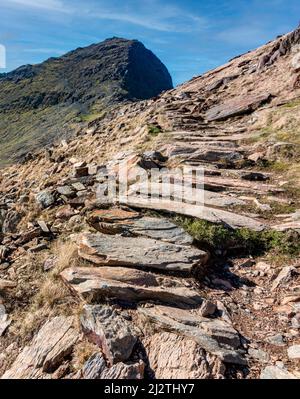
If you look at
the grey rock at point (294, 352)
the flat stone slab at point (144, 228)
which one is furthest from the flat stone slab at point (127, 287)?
the grey rock at point (294, 352)

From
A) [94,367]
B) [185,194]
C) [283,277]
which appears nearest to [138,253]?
[94,367]

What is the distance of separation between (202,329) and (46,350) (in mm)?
2819

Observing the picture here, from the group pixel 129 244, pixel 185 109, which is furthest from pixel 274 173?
pixel 185 109

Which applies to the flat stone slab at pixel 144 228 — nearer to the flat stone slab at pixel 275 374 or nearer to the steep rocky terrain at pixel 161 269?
the steep rocky terrain at pixel 161 269

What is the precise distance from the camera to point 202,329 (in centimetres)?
691

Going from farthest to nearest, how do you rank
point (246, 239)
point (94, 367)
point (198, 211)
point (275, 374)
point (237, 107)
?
point (237, 107), point (198, 211), point (246, 239), point (94, 367), point (275, 374)

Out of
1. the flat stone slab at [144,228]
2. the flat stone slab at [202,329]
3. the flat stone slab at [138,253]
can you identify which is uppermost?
the flat stone slab at [144,228]

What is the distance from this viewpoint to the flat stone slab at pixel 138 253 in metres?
8.49

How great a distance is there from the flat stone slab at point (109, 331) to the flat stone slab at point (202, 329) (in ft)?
1.81

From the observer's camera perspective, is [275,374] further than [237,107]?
No

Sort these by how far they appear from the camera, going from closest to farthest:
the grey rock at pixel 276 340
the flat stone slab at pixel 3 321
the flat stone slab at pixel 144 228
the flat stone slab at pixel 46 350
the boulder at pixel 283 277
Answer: the flat stone slab at pixel 46 350 → the grey rock at pixel 276 340 → the flat stone slab at pixel 3 321 → the boulder at pixel 283 277 → the flat stone slab at pixel 144 228

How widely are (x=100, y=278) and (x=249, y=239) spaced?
13.5 feet

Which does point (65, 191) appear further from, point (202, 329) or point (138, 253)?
point (202, 329)
